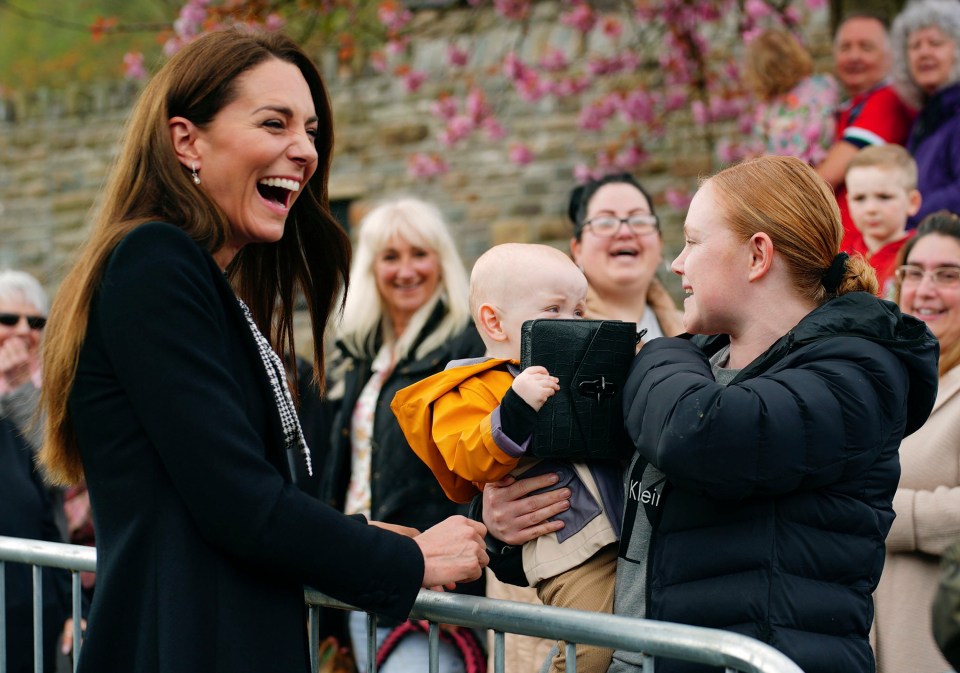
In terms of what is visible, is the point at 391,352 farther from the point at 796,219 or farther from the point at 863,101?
the point at 863,101

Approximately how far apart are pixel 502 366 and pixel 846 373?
→ 0.86 meters

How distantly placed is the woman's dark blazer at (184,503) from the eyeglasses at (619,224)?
2.40 metres

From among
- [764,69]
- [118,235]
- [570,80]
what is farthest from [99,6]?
[118,235]

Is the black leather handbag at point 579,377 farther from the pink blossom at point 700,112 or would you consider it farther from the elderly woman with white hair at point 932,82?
the pink blossom at point 700,112

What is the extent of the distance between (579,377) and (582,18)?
7.97 metres

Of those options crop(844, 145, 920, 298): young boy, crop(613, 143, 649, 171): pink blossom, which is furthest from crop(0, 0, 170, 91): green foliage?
crop(844, 145, 920, 298): young boy

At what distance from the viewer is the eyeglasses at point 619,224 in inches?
175

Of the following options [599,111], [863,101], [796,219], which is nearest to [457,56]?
[599,111]

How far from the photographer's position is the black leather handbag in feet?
8.27

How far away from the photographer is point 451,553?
7.88 feet

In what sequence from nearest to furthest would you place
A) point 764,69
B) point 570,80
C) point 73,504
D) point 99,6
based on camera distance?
1. point 73,504
2. point 764,69
3. point 570,80
4. point 99,6

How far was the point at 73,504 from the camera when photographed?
16.2 ft

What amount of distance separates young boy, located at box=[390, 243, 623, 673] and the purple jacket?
3228 millimetres

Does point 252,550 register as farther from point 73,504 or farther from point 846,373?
point 73,504
